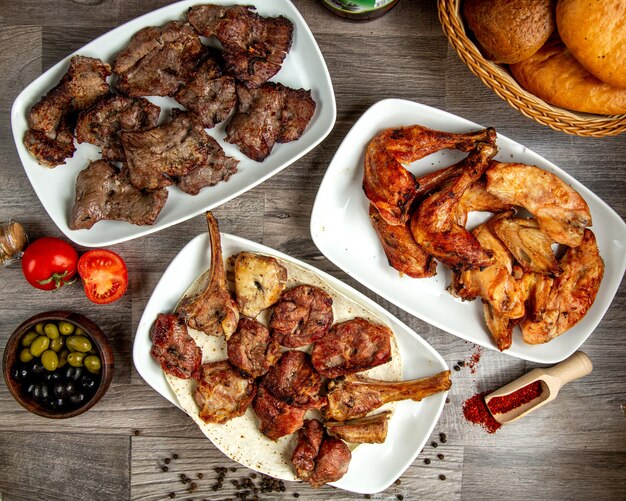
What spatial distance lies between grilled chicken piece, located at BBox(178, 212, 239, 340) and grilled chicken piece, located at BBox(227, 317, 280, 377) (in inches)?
1.7

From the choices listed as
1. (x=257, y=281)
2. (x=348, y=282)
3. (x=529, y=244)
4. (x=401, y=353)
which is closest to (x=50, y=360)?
(x=257, y=281)

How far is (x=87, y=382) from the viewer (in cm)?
253

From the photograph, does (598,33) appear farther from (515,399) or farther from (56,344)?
(56,344)

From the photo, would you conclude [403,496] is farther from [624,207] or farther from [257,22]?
[257,22]

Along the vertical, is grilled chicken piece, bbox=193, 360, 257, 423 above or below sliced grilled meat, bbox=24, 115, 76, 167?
below

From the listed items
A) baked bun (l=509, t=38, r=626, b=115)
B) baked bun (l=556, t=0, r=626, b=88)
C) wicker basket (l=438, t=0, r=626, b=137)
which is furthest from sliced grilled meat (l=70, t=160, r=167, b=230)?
baked bun (l=556, t=0, r=626, b=88)

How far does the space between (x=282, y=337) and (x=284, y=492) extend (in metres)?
0.86

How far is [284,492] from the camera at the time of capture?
2.82 meters

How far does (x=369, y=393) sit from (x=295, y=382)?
35cm

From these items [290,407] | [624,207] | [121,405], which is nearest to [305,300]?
[290,407]

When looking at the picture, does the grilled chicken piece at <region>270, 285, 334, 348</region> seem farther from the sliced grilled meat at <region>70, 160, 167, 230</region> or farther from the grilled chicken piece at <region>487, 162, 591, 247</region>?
the grilled chicken piece at <region>487, 162, 591, 247</region>

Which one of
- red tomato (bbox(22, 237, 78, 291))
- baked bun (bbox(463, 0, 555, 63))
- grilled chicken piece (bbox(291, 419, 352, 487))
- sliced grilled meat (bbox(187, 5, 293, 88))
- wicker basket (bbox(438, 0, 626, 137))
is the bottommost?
grilled chicken piece (bbox(291, 419, 352, 487))

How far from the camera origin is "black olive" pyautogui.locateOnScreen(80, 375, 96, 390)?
8.27 ft

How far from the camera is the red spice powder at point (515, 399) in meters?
2.75
